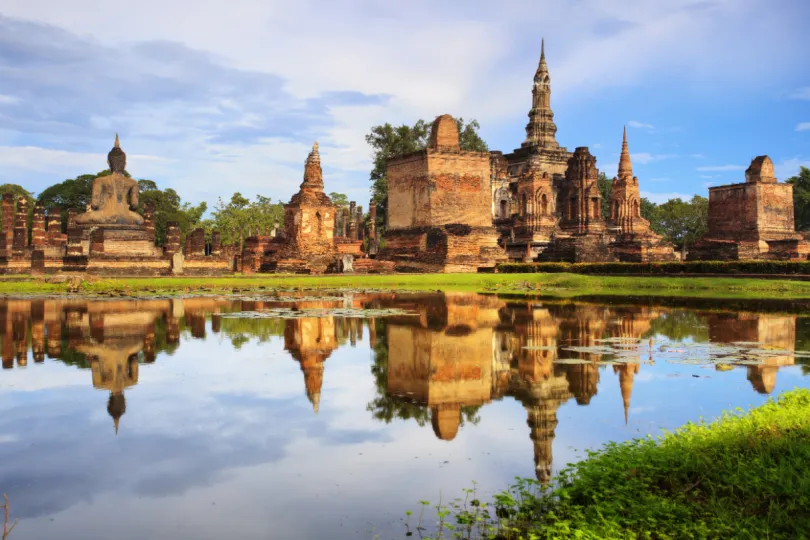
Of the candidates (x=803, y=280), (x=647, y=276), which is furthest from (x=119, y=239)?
(x=803, y=280)

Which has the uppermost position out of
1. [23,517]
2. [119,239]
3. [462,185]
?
[462,185]

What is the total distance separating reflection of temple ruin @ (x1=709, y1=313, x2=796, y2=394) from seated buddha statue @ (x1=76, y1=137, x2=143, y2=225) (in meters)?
25.0

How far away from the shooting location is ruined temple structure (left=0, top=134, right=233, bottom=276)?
29.1 meters

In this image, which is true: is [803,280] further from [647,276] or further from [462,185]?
[462,185]

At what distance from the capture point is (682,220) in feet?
216

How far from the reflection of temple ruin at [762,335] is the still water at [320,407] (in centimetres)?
5

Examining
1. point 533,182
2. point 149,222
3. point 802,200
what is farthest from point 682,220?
point 149,222

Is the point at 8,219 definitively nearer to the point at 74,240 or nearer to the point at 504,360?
the point at 74,240

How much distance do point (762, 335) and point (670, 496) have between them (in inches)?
328

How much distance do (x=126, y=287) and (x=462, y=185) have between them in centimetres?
1808

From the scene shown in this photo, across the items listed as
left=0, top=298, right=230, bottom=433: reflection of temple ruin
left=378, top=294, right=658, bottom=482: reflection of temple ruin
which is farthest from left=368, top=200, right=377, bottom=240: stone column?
left=378, top=294, right=658, bottom=482: reflection of temple ruin

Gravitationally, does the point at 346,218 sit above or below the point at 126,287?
above

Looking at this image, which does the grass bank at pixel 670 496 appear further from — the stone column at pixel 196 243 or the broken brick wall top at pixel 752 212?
the broken brick wall top at pixel 752 212

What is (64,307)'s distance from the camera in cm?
1598
